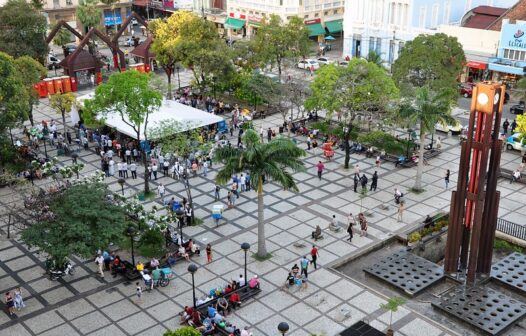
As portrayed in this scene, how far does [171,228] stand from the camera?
35500 mm

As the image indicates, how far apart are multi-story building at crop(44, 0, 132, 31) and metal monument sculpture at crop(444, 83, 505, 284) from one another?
68042 mm

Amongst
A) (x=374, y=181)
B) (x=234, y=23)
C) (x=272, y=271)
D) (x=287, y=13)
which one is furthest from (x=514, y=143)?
(x=234, y=23)

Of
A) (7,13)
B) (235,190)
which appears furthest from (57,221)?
(7,13)

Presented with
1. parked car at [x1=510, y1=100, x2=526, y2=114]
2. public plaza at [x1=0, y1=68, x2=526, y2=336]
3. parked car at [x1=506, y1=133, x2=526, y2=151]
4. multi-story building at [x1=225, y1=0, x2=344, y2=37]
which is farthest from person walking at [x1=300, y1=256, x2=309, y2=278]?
multi-story building at [x1=225, y1=0, x2=344, y2=37]

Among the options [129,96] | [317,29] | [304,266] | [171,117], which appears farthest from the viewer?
[317,29]

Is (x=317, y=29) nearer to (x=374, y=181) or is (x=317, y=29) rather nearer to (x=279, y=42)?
(x=279, y=42)

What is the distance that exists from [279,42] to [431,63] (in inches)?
682

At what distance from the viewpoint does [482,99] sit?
2745 centimetres

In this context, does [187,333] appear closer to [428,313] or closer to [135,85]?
[428,313]

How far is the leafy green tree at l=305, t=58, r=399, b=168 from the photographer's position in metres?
41.5

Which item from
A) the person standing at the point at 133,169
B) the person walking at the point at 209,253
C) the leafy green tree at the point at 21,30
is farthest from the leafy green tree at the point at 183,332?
the leafy green tree at the point at 21,30

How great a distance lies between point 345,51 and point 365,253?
4440 centimetres

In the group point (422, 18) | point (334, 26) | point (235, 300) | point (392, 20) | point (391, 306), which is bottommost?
point (235, 300)

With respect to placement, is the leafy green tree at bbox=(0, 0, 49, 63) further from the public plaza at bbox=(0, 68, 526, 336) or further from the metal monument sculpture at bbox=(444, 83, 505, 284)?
the metal monument sculpture at bbox=(444, 83, 505, 284)
